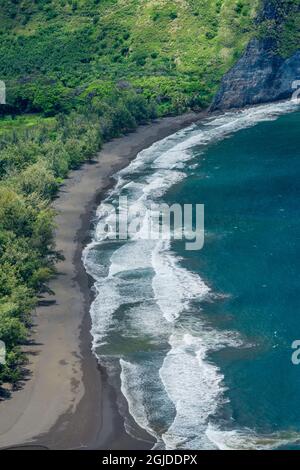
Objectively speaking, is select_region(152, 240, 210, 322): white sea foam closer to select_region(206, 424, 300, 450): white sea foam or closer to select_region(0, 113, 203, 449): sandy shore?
select_region(0, 113, 203, 449): sandy shore

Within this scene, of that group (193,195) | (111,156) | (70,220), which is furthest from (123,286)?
(111,156)

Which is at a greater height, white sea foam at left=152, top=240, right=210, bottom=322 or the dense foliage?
the dense foliage

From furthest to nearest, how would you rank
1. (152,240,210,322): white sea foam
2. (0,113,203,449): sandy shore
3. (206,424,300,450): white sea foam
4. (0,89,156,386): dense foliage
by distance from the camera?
(152,240,210,322): white sea foam
(0,89,156,386): dense foliage
(0,113,203,449): sandy shore
(206,424,300,450): white sea foam

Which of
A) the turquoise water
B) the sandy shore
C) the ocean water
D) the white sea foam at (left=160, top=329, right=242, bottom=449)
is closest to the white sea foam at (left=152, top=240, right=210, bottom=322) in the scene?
the ocean water

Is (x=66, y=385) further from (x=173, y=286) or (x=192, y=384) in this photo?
(x=173, y=286)

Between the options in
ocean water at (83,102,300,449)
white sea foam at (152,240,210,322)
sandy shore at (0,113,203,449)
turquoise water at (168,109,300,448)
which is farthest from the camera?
white sea foam at (152,240,210,322)

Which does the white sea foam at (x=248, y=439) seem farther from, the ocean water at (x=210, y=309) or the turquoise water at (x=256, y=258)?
the turquoise water at (x=256, y=258)

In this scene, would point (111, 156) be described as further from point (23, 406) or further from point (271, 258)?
point (23, 406)

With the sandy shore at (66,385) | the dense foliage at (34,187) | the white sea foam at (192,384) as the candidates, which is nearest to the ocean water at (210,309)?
the white sea foam at (192,384)

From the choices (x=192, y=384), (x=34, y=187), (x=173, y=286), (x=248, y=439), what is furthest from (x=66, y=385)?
(x=34, y=187)
